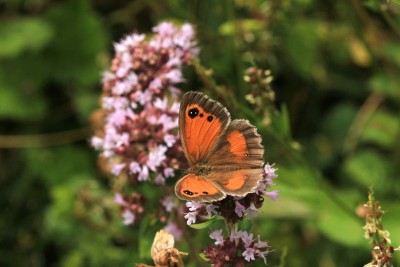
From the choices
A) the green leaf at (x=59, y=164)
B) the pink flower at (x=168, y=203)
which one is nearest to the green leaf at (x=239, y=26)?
the pink flower at (x=168, y=203)

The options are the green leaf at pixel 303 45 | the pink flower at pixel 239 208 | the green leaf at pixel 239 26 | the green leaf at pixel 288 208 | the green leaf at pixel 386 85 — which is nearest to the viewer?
the pink flower at pixel 239 208

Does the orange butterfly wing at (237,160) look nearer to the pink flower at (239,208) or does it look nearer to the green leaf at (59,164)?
the pink flower at (239,208)

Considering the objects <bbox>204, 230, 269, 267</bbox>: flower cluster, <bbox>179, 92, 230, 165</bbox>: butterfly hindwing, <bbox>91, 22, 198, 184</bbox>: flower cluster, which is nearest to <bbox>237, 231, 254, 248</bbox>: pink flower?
<bbox>204, 230, 269, 267</bbox>: flower cluster

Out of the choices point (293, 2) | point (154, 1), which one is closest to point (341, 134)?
point (293, 2)

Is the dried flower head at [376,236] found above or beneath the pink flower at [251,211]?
beneath

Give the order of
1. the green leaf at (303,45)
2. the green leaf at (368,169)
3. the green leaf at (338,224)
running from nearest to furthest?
the green leaf at (338,224) < the green leaf at (368,169) < the green leaf at (303,45)

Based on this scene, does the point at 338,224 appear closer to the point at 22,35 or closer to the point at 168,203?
the point at 168,203

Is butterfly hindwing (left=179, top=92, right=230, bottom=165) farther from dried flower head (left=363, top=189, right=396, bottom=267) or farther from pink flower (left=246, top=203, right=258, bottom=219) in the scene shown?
dried flower head (left=363, top=189, right=396, bottom=267)

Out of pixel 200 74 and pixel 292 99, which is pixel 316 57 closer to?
pixel 292 99
